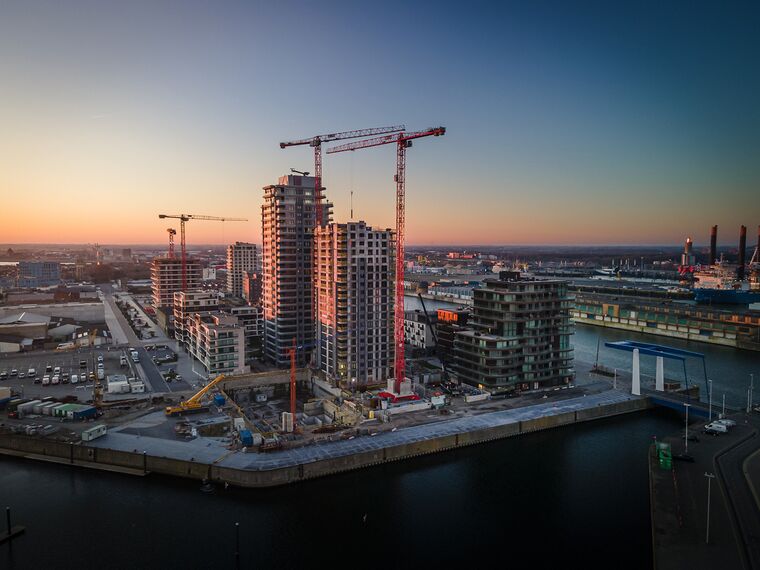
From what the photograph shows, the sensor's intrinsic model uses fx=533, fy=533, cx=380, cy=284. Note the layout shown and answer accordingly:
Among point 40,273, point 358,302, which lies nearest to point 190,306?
point 358,302

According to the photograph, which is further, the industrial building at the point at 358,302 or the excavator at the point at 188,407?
the industrial building at the point at 358,302

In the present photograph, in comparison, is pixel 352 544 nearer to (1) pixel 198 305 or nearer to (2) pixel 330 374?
(2) pixel 330 374

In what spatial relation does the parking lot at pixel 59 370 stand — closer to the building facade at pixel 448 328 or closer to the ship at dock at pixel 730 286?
the building facade at pixel 448 328

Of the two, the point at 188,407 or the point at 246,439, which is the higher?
the point at 188,407

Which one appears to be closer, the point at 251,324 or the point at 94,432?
the point at 94,432

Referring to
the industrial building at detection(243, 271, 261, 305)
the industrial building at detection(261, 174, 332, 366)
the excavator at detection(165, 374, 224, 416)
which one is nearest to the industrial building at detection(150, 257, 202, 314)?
the industrial building at detection(243, 271, 261, 305)

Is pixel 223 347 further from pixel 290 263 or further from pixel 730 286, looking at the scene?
pixel 730 286

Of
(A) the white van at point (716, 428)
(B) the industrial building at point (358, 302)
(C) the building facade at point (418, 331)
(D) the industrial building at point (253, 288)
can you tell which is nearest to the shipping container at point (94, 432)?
(B) the industrial building at point (358, 302)

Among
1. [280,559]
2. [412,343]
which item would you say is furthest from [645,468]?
[412,343]
